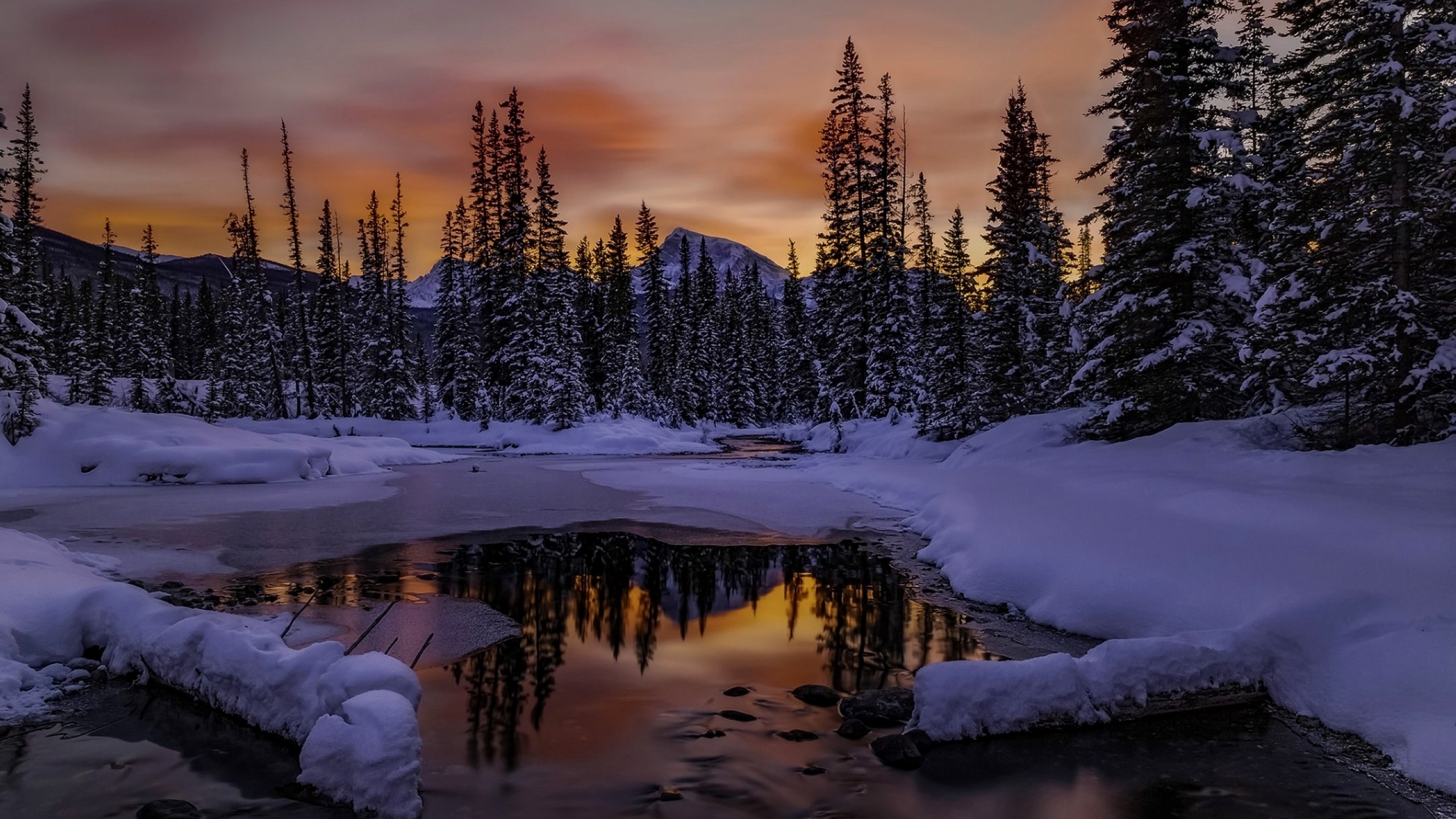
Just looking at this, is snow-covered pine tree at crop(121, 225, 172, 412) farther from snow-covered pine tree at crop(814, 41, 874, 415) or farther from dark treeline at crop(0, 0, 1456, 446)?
snow-covered pine tree at crop(814, 41, 874, 415)

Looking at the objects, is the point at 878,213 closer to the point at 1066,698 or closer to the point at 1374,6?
the point at 1374,6

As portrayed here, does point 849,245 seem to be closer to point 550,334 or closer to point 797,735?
point 550,334

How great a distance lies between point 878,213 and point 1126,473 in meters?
24.8

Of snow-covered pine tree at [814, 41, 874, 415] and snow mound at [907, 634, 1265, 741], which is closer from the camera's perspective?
snow mound at [907, 634, 1265, 741]

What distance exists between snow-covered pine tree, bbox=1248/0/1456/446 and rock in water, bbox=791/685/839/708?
10.5 meters

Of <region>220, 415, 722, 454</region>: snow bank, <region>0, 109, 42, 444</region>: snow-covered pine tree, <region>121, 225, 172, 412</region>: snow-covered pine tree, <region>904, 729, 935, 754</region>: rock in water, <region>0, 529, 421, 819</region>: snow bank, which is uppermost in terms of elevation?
<region>121, 225, 172, 412</region>: snow-covered pine tree

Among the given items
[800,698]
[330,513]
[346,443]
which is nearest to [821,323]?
[346,443]

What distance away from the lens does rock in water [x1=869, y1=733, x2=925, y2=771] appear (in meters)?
5.79

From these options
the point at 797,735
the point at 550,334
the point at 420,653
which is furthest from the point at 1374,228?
the point at 550,334

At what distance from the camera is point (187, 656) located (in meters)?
6.76

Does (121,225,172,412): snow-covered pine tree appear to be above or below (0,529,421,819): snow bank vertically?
above

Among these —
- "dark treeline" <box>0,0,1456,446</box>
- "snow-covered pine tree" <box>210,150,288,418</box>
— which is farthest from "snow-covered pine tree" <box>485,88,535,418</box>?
"snow-covered pine tree" <box>210,150,288,418</box>

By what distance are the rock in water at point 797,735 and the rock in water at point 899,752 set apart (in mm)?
494

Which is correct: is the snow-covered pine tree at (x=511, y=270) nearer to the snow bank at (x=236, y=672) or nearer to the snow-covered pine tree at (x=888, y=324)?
the snow-covered pine tree at (x=888, y=324)
